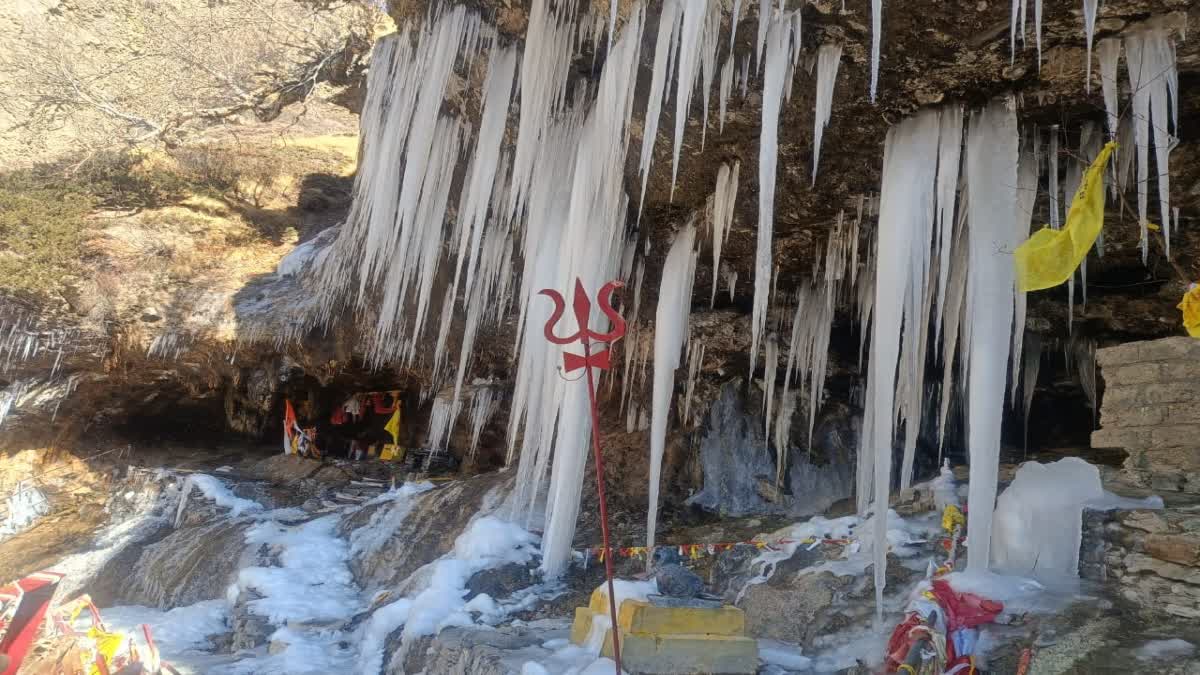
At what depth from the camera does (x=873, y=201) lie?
20.9 feet

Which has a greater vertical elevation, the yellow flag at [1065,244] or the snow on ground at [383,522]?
the yellow flag at [1065,244]

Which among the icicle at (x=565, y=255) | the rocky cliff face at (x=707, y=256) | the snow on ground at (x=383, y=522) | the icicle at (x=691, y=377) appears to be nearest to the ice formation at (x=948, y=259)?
the rocky cliff face at (x=707, y=256)

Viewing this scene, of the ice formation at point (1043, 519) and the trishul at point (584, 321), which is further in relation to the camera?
the trishul at point (584, 321)

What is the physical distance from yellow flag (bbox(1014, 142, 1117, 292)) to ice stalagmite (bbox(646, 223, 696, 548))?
3196 millimetres

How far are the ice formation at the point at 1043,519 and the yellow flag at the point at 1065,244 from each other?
3.44 ft

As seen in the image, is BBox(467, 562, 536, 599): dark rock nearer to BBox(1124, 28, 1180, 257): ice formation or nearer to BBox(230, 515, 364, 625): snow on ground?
BBox(230, 515, 364, 625): snow on ground

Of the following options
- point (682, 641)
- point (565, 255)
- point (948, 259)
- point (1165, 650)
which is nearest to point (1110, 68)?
point (948, 259)

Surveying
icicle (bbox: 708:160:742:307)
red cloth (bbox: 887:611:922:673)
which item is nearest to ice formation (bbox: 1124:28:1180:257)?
red cloth (bbox: 887:611:922:673)

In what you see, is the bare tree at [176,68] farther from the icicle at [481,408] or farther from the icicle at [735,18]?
the icicle at [735,18]

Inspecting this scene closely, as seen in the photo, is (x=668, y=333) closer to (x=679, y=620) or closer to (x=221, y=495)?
(x=679, y=620)

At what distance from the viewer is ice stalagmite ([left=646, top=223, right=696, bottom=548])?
6781 millimetres

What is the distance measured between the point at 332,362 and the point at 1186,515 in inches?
466

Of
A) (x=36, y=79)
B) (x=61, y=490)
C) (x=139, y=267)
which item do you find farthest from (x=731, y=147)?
(x=36, y=79)

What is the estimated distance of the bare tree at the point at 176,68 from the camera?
45.8 feet
